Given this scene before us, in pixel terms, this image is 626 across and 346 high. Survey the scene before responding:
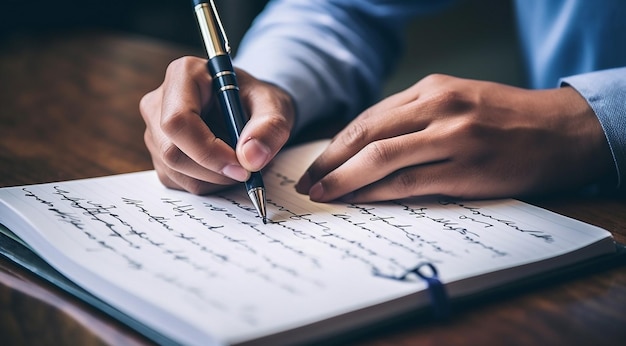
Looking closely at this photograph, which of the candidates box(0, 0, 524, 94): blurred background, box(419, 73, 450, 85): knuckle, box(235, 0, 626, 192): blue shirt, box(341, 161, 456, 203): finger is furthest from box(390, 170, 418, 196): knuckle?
box(0, 0, 524, 94): blurred background

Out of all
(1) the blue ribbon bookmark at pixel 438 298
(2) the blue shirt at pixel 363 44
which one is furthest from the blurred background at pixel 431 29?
(1) the blue ribbon bookmark at pixel 438 298

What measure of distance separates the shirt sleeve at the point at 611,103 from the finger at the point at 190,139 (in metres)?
0.32

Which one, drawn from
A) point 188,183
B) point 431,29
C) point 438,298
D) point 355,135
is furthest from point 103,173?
point 431,29

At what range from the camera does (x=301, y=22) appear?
940mm

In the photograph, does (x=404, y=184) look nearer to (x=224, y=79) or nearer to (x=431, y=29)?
(x=224, y=79)

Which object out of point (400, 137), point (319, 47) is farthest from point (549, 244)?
point (319, 47)

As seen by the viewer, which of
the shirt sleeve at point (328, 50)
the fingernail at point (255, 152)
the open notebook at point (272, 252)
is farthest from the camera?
the shirt sleeve at point (328, 50)

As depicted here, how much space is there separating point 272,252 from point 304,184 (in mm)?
151

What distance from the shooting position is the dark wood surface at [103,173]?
380mm

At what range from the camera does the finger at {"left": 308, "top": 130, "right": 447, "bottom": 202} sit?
0.54m

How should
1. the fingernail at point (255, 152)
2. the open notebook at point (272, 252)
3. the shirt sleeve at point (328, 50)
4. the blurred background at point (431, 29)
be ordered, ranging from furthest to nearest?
the blurred background at point (431, 29) < the shirt sleeve at point (328, 50) < the fingernail at point (255, 152) < the open notebook at point (272, 252)

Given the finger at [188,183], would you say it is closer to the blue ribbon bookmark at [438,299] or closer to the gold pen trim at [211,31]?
the gold pen trim at [211,31]

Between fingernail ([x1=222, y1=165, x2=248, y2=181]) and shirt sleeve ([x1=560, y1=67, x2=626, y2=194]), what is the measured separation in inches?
12.4

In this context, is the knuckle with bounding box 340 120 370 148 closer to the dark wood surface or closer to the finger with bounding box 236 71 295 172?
the finger with bounding box 236 71 295 172
